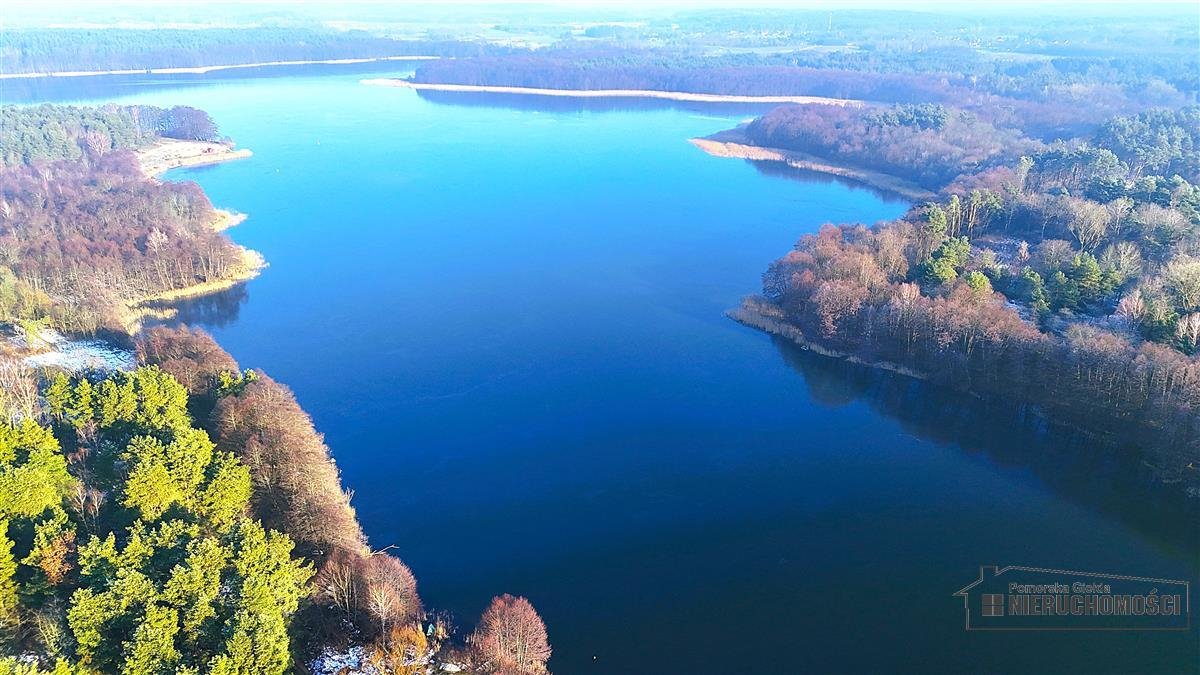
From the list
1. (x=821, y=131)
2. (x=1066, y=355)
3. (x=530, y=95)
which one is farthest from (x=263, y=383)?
(x=530, y=95)

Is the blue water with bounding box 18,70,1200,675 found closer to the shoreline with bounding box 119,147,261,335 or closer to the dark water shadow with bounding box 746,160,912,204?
the shoreline with bounding box 119,147,261,335

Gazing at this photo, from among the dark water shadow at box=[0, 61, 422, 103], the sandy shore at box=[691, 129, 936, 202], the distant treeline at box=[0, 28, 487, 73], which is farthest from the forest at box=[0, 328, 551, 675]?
the distant treeline at box=[0, 28, 487, 73]

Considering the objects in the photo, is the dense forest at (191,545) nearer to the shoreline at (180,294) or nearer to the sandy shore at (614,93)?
the shoreline at (180,294)

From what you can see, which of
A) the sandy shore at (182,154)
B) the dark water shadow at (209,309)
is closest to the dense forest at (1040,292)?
the dark water shadow at (209,309)

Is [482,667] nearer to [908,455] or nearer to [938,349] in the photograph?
[908,455]

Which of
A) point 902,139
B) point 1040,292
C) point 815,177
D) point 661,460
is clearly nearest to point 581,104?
point 815,177

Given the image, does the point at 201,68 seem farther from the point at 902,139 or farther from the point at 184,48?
the point at 902,139
